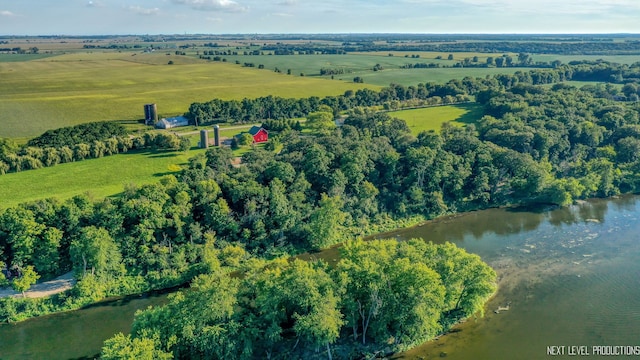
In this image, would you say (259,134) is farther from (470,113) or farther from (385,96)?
(470,113)

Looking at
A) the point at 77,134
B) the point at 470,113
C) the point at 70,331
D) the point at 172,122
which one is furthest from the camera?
the point at 470,113

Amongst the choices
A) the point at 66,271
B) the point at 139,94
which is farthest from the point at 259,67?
the point at 66,271

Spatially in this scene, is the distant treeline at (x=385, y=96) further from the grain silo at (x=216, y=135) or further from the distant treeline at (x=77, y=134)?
the distant treeline at (x=77, y=134)

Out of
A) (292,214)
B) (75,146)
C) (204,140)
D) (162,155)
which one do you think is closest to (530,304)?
(292,214)

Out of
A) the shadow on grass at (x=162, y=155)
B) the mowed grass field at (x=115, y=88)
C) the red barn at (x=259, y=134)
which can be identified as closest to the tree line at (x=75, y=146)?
the shadow on grass at (x=162, y=155)

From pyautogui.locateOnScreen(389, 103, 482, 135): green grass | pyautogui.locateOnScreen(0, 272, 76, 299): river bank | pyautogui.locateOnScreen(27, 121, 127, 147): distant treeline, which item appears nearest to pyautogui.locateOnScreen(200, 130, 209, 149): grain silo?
pyautogui.locateOnScreen(27, 121, 127, 147): distant treeline

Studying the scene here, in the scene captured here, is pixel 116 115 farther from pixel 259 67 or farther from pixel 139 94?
pixel 259 67
